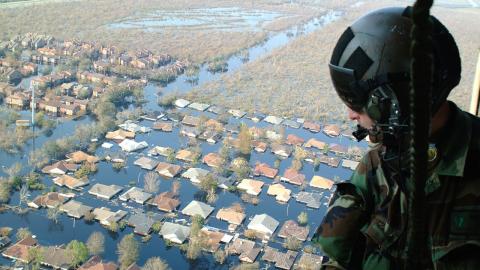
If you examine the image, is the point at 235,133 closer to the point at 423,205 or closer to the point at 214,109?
the point at 214,109

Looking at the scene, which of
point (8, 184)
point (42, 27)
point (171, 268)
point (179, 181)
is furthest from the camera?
point (42, 27)

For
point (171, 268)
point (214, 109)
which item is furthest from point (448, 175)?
point (214, 109)

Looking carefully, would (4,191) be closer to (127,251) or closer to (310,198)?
(127,251)

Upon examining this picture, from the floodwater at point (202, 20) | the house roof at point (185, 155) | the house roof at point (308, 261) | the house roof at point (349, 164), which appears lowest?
the house roof at point (308, 261)

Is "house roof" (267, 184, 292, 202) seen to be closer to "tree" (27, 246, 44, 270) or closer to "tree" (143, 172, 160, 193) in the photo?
"tree" (143, 172, 160, 193)

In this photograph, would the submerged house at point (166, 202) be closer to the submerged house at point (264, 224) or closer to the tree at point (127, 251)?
the tree at point (127, 251)

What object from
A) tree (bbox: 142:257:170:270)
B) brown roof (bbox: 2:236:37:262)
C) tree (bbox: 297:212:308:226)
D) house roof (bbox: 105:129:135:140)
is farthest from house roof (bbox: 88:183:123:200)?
tree (bbox: 297:212:308:226)

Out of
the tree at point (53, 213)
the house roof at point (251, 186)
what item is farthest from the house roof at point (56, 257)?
the house roof at point (251, 186)
